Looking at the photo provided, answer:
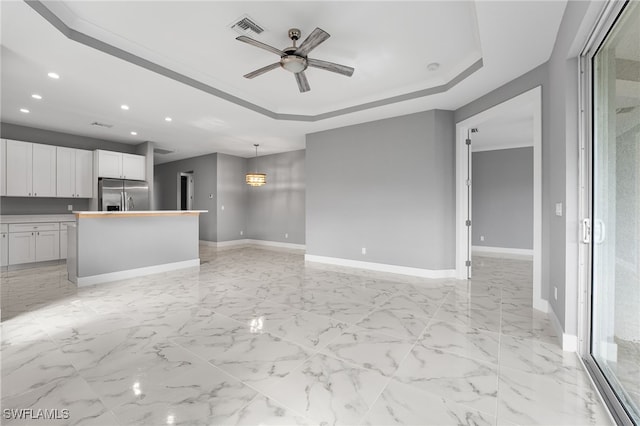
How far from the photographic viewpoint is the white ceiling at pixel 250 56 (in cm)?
248

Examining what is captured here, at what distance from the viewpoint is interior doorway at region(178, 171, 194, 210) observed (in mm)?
9227

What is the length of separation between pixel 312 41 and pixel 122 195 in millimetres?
6171

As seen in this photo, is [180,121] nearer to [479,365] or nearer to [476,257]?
[479,365]

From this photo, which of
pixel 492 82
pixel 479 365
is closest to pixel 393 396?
pixel 479 365

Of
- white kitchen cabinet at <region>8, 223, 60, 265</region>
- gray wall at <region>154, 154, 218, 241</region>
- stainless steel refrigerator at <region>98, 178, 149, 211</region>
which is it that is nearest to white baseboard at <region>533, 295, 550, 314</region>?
gray wall at <region>154, 154, 218, 241</region>

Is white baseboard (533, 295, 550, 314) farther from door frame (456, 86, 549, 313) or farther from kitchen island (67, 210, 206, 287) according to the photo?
kitchen island (67, 210, 206, 287)

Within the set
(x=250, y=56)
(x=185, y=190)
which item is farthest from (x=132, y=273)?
(x=185, y=190)

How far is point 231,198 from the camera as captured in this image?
8.66 meters

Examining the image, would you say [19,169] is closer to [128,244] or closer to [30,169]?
[30,169]

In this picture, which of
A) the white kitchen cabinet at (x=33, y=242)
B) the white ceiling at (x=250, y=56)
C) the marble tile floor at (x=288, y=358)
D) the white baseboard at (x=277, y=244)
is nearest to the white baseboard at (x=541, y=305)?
the marble tile floor at (x=288, y=358)

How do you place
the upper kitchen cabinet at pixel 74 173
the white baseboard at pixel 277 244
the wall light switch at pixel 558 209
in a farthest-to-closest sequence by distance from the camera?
1. the white baseboard at pixel 277 244
2. the upper kitchen cabinet at pixel 74 173
3. the wall light switch at pixel 558 209

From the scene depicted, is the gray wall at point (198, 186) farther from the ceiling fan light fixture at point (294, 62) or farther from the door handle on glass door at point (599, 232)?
the door handle on glass door at point (599, 232)

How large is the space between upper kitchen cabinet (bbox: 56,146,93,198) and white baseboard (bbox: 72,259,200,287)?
2893 millimetres

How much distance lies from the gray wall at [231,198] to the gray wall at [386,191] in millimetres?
3597
